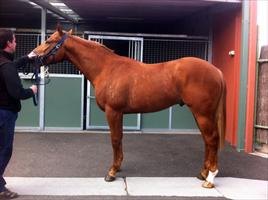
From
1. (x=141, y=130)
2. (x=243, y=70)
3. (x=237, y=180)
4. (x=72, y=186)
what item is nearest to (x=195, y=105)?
(x=237, y=180)

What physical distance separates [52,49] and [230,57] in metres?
4.59

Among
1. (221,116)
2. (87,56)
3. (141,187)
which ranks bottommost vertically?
(141,187)

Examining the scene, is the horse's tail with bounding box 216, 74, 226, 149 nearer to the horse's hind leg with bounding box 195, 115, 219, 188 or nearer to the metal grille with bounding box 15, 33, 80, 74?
the horse's hind leg with bounding box 195, 115, 219, 188

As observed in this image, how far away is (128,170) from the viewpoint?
19.4 ft

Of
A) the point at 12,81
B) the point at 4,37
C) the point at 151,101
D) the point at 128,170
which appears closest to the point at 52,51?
the point at 4,37

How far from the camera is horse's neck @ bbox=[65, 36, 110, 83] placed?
213 inches

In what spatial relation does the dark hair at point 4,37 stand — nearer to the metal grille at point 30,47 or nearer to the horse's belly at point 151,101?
the horse's belly at point 151,101

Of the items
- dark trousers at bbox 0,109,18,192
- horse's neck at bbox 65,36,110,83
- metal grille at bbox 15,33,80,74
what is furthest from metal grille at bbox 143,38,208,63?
dark trousers at bbox 0,109,18,192

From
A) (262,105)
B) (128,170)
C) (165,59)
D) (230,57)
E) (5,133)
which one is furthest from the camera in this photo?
(165,59)

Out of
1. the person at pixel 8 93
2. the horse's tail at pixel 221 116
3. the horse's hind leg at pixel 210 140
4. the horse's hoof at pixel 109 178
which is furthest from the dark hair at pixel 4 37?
the horse's tail at pixel 221 116

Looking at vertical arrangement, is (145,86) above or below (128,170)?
above

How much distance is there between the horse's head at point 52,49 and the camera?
5.20 metres

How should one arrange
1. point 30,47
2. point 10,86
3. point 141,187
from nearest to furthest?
point 10,86 → point 141,187 → point 30,47

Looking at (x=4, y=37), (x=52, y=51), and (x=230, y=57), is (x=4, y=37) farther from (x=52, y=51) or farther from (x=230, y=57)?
(x=230, y=57)
